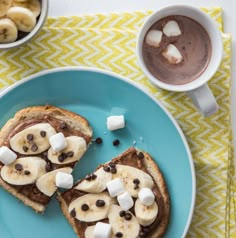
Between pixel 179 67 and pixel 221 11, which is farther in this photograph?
pixel 221 11

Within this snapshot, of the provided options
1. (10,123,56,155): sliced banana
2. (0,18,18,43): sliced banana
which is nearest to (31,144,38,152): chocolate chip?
(10,123,56,155): sliced banana

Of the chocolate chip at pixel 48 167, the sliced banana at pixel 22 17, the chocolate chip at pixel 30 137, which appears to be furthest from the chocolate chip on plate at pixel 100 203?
the sliced banana at pixel 22 17

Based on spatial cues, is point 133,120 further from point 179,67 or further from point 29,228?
point 29,228

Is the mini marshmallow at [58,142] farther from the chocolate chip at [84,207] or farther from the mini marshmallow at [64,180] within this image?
the chocolate chip at [84,207]

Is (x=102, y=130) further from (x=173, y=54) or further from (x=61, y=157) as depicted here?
(x=173, y=54)

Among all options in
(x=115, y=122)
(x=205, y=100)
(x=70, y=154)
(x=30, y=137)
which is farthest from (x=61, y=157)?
(x=205, y=100)

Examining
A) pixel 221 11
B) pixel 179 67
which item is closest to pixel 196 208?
pixel 179 67
